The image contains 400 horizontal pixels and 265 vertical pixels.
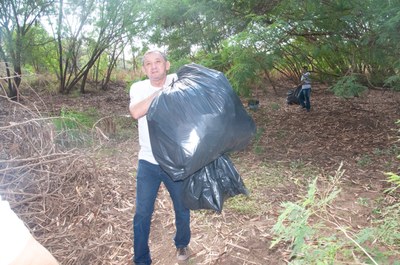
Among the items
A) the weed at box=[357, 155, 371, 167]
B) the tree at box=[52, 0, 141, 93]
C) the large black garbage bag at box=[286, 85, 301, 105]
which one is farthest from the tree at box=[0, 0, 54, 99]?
the weed at box=[357, 155, 371, 167]

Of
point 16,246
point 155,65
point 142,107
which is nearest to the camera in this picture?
point 16,246

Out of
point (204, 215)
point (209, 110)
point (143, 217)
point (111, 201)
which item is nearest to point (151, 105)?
point (209, 110)

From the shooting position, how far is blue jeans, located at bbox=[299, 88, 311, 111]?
8965 mm

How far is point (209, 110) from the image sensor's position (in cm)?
227

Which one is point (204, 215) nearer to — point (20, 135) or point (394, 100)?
point (20, 135)

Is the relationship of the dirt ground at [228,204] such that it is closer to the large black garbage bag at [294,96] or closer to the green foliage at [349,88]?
the green foliage at [349,88]

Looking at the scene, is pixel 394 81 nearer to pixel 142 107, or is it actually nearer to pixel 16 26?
pixel 142 107

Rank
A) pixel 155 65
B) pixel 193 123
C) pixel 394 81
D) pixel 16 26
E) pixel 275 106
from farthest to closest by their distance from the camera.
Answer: pixel 16 26 → pixel 275 106 → pixel 394 81 → pixel 155 65 → pixel 193 123

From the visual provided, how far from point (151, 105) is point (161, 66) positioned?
344mm

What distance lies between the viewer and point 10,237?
3.24 ft

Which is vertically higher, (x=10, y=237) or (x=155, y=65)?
(x=155, y=65)

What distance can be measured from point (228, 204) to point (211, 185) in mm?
1459

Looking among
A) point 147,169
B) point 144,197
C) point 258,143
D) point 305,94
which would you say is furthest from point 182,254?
point 305,94

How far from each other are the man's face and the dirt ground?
2.24ft
